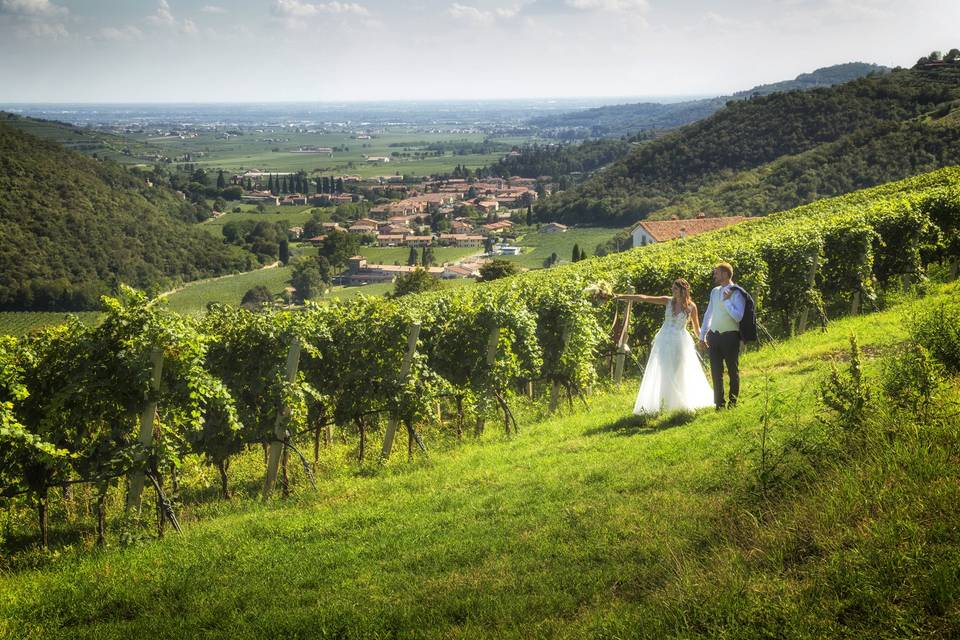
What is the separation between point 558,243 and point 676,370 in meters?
113

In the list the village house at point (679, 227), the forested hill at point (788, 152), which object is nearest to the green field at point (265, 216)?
the forested hill at point (788, 152)

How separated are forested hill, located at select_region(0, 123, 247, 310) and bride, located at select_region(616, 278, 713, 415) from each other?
8412 cm

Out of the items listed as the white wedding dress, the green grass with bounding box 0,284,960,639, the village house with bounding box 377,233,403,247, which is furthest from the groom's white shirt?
the village house with bounding box 377,233,403,247

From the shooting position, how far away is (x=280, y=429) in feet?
27.7

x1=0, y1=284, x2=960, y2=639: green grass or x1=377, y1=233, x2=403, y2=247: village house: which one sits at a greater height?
x1=0, y1=284, x2=960, y2=639: green grass

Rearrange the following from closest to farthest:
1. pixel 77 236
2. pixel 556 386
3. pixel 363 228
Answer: pixel 556 386 < pixel 77 236 < pixel 363 228

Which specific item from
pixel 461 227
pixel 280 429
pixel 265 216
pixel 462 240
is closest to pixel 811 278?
pixel 280 429

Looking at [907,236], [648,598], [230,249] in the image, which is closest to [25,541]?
[648,598]

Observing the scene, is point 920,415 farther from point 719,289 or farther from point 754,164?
point 754,164

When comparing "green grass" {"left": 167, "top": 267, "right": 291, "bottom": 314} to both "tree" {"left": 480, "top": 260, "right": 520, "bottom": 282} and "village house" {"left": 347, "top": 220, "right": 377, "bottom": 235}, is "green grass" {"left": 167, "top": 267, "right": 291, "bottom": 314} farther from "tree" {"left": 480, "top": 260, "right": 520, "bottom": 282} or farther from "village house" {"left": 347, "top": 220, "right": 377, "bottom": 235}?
"tree" {"left": 480, "top": 260, "right": 520, "bottom": 282}

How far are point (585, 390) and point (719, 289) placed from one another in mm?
4933

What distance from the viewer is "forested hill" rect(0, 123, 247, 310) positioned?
85562 millimetres

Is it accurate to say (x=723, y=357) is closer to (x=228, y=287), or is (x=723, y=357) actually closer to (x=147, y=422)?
(x=147, y=422)

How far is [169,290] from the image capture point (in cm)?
10262
